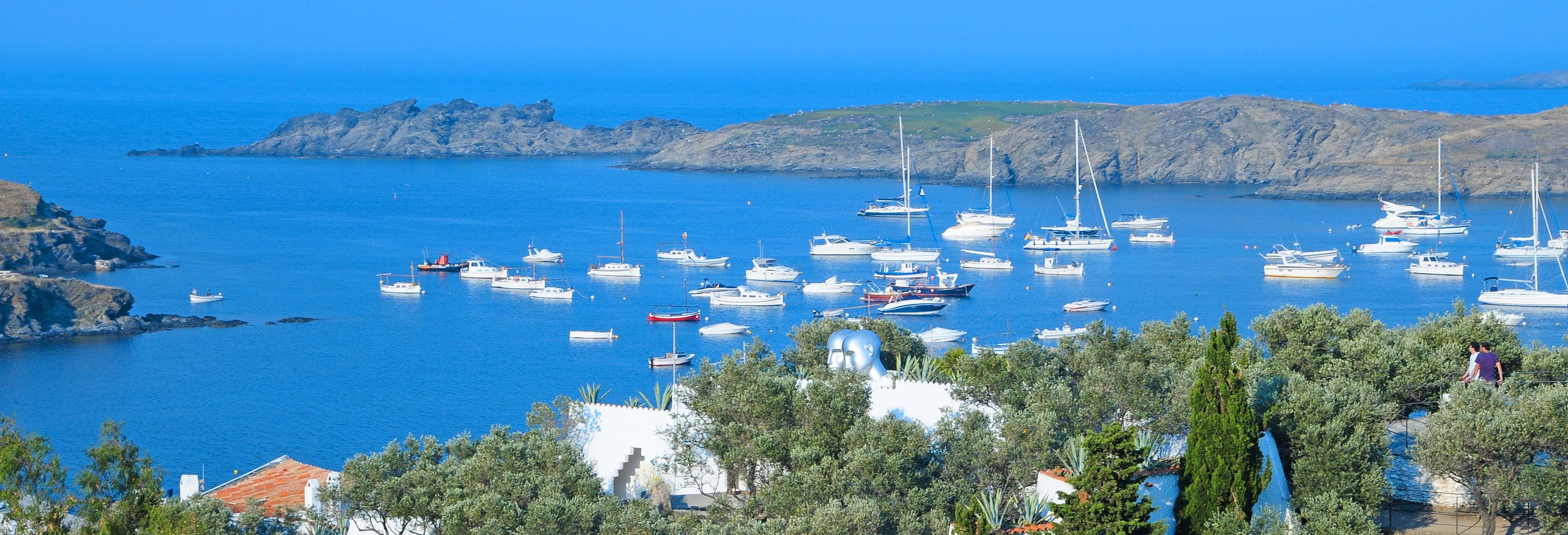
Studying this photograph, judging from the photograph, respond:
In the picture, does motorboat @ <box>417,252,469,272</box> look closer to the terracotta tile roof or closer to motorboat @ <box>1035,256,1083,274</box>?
motorboat @ <box>1035,256,1083,274</box>

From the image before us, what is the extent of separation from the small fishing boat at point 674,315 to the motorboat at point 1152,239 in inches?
1217

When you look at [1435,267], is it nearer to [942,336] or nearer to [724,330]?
[942,336]

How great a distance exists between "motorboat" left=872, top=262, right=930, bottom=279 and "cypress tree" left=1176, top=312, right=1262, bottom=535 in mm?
46373

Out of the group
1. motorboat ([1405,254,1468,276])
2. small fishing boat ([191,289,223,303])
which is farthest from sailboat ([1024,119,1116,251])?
small fishing boat ([191,289,223,303])

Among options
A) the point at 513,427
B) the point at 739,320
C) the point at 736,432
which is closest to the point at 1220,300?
the point at 739,320

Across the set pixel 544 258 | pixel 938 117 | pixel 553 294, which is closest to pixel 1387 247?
pixel 553 294

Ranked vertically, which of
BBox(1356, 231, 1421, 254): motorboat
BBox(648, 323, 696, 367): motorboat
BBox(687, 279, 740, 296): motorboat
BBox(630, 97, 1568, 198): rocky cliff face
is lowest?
BBox(648, 323, 696, 367): motorboat

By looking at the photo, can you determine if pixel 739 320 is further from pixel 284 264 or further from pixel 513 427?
pixel 284 264

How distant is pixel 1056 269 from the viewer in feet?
227

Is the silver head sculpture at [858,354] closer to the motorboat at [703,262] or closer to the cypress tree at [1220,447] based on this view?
the cypress tree at [1220,447]

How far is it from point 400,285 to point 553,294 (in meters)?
6.76

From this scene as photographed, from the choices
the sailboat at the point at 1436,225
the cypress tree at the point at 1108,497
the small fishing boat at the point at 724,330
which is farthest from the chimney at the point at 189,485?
the sailboat at the point at 1436,225

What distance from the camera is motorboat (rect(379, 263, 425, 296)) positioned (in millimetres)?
65312

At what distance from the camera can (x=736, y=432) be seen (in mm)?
21719
